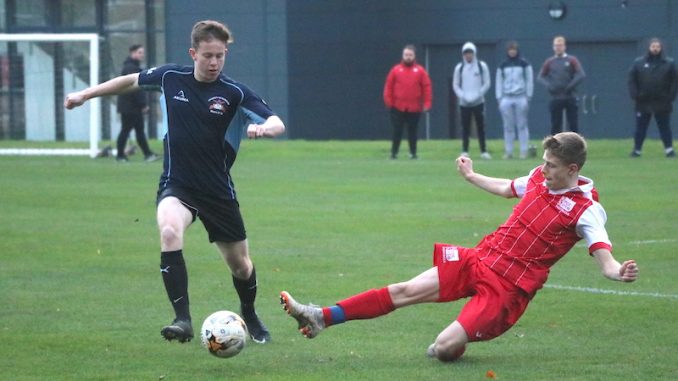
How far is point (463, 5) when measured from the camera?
119 ft

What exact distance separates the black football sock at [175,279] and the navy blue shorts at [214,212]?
0.36m

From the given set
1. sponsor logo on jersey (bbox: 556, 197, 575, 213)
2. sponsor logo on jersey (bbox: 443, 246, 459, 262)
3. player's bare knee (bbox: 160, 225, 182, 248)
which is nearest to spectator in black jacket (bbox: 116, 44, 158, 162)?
player's bare knee (bbox: 160, 225, 182, 248)

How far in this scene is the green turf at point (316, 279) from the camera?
309 inches

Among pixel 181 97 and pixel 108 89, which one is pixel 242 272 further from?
pixel 108 89

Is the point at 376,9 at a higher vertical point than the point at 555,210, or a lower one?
higher

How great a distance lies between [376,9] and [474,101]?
437 inches

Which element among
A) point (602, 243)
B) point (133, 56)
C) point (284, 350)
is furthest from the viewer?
point (133, 56)

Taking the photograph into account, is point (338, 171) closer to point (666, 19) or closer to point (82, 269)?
point (82, 269)

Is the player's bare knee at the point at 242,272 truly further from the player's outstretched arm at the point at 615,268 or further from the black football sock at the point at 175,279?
the player's outstretched arm at the point at 615,268

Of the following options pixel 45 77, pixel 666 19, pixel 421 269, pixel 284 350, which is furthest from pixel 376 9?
pixel 284 350

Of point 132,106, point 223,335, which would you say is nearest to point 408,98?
point 132,106

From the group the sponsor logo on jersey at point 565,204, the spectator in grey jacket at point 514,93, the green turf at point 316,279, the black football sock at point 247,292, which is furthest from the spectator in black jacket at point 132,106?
the sponsor logo on jersey at point 565,204

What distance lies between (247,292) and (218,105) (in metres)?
1.26

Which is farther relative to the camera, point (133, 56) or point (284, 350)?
point (133, 56)
